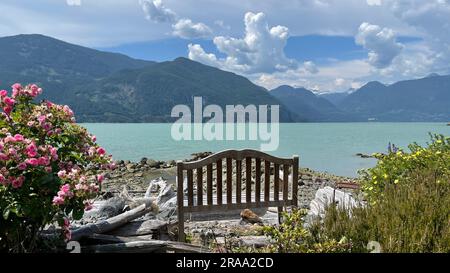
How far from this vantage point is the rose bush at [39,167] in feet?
13.5

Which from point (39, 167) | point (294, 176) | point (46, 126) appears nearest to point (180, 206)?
point (294, 176)

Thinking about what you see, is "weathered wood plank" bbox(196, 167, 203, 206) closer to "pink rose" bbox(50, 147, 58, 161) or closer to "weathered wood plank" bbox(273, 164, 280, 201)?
"weathered wood plank" bbox(273, 164, 280, 201)

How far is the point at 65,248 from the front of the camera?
4.94 m

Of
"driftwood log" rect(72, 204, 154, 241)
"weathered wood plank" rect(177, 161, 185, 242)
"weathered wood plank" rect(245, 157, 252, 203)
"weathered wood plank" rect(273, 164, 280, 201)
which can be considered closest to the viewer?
"driftwood log" rect(72, 204, 154, 241)

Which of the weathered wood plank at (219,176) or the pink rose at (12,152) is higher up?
the pink rose at (12,152)

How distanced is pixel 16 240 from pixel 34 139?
3.42ft

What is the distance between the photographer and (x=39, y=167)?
432cm

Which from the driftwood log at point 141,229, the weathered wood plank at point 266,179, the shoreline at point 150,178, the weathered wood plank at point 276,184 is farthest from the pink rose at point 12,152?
the shoreline at point 150,178

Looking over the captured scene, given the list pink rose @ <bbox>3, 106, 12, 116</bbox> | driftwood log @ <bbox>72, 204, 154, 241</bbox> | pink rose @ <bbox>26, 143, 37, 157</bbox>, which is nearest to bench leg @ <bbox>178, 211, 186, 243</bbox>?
driftwood log @ <bbox>72, 204, 154, 241</bbox>

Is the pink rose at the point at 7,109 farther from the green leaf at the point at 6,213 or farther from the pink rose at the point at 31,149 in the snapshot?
the green leaf at the point at 6,213

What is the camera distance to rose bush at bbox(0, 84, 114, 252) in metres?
4.11

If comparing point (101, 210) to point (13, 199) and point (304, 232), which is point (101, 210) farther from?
point (304, 232)

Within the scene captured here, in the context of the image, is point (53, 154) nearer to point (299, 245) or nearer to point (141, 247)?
point (141, 247)
